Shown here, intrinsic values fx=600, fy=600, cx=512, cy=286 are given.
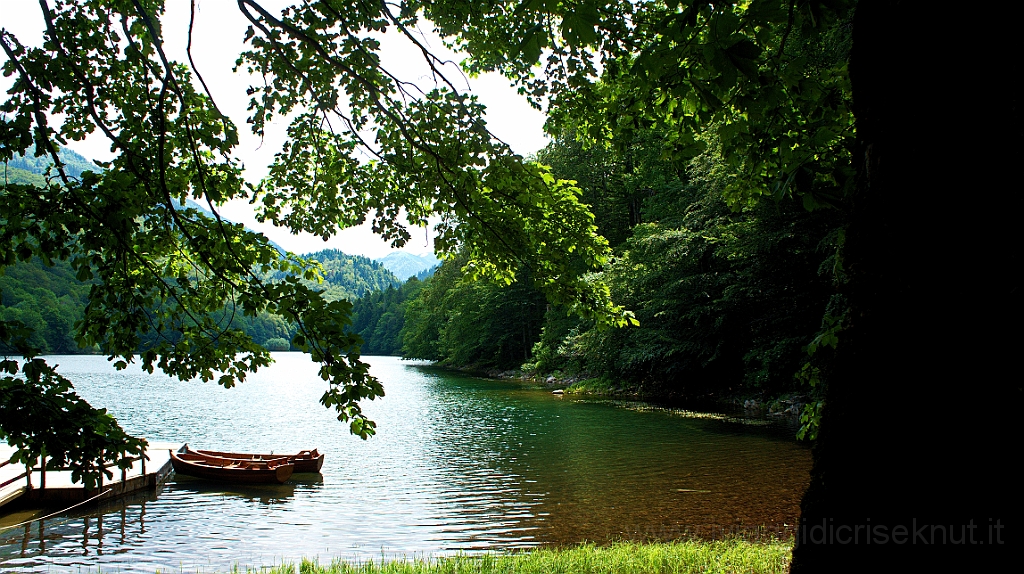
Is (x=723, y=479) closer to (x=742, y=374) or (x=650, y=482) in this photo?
(x=650, y=482)

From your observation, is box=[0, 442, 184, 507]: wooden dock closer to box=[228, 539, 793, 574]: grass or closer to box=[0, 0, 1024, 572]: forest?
box=[228, 539, 793, 574]: grass

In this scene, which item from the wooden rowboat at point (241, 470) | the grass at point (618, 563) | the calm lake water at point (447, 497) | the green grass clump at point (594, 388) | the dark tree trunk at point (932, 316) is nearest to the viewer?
the dark tree trunk at point (932, 316)

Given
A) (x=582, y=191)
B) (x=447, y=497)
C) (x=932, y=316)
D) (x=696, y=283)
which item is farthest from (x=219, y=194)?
(x=696, y=283)

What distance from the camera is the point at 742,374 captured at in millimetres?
27953

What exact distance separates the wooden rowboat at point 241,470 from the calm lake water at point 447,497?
0.81 ft

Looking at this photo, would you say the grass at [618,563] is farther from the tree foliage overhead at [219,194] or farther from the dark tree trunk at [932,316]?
the dark tree trunk at [932,316]

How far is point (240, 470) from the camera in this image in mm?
14164

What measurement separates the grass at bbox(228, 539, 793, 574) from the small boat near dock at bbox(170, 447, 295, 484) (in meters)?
6.70

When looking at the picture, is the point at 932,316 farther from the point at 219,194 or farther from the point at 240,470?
the point at 240,470

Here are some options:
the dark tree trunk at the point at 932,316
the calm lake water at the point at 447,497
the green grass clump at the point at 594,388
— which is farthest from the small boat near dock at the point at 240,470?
the green grass clump at the point at 594,388

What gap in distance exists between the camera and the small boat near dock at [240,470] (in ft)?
46.4

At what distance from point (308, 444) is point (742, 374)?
63.3 ft

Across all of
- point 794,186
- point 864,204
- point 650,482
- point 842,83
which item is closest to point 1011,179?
point 864,204

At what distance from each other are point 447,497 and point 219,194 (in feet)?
30.4
